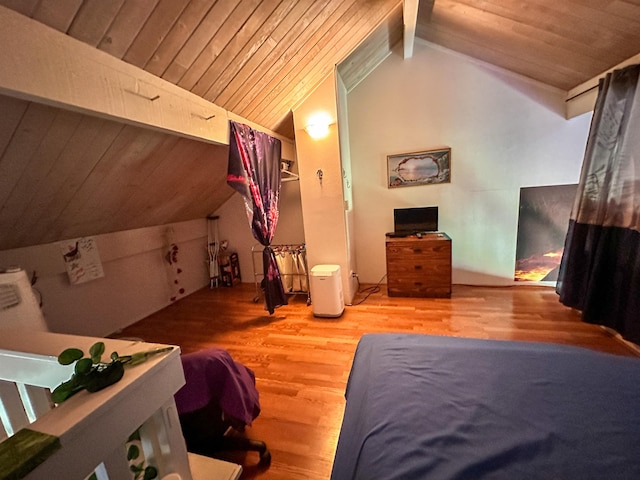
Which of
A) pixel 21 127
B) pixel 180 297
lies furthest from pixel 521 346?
pixel 180 297

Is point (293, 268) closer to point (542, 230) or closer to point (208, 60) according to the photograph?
point (208, 60)

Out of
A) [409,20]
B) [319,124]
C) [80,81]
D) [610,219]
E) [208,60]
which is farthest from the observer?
[319,124]

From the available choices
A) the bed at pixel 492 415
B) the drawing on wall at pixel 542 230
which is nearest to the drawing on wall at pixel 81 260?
the bed at pixel 492 415

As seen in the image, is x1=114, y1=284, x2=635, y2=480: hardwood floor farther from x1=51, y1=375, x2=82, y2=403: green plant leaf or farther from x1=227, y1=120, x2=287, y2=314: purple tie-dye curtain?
x1=51, y1=375, x2=82, y2=403: green plant leaf

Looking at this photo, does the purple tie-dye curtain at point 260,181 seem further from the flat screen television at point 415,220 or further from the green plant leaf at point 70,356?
the green plant leaf at point 70,356

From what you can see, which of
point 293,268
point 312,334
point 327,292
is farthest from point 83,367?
point 293,268

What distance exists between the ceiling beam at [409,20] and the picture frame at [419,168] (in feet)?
3.68

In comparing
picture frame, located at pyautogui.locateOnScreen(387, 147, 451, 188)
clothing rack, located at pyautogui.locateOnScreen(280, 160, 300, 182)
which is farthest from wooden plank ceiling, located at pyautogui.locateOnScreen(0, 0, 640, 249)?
picture frame, located at pyautogui.locateOnScreen(387, 147, 451, 188)

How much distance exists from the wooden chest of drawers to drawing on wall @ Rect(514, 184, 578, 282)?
3.21 ft

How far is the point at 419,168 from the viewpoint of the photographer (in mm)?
3248

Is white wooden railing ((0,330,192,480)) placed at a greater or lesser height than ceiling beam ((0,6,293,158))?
lesser

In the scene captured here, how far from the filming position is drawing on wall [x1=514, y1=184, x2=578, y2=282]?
2.91 meters

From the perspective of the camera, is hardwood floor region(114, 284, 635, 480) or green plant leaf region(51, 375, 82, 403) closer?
green plant leaf region(51, 375, 82, 403)

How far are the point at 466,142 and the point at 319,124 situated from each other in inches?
71.7
